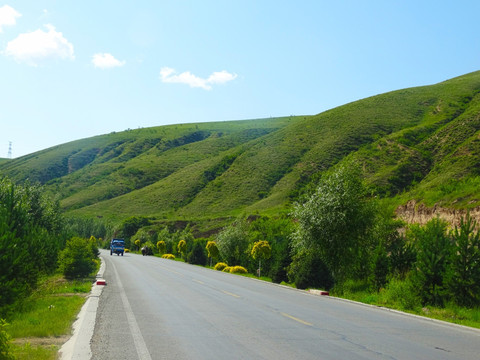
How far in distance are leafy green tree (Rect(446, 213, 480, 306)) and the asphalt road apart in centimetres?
202

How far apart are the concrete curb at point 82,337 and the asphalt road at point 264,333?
0.53 ft

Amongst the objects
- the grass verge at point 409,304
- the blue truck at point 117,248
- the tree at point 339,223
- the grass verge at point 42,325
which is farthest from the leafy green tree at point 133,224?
the grass verge at point 42,325

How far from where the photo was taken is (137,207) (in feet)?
321

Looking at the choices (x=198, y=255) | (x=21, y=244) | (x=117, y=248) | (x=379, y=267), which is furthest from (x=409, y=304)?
(x=117, y=248)

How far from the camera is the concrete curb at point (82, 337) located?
6821mm

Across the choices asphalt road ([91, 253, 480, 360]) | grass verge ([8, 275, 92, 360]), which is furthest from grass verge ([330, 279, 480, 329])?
grass verge ([8, 275, 92, 360])

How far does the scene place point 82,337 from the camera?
26.7ft

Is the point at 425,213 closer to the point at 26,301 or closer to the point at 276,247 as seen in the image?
the point at 276,247

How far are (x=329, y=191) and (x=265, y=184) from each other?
200 ft

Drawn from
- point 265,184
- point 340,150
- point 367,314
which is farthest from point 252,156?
point 367,314

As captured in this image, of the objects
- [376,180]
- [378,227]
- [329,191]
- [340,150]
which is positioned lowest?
[378,227]

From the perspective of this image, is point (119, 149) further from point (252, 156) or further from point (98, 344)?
point (98, 344)

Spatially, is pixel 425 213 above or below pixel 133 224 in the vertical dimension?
above

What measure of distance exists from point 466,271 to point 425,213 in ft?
108
